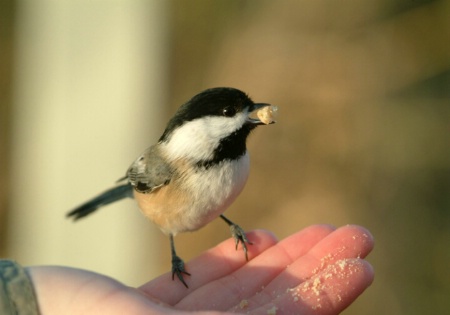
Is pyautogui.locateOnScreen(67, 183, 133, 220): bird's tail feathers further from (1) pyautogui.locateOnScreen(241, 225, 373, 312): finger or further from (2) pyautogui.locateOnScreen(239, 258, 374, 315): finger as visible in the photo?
(2) pyautogui.locateOnScreen(239, 258, 374, 315): finger

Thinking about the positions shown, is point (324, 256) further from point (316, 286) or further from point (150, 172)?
point (150, 172)

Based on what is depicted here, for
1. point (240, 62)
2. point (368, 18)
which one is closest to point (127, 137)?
point (240, 62)

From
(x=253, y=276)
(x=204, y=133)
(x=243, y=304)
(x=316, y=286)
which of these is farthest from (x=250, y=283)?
(x=204, y=133)

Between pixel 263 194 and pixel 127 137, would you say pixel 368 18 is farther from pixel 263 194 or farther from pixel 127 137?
pixel 127 137

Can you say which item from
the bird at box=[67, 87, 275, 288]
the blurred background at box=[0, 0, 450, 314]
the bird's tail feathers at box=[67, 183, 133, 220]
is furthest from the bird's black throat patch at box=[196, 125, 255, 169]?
the blurred background at box=[0, 0, 450, 314]

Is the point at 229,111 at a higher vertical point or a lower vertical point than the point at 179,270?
higher

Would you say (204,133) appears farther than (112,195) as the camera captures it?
No
